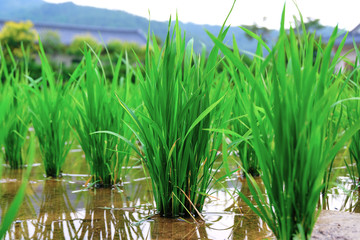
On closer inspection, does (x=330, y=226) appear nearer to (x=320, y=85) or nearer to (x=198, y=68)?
(x=320, y=85)

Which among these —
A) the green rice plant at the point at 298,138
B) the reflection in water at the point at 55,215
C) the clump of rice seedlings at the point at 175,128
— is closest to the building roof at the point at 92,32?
the reflection in water at the point at 55,215

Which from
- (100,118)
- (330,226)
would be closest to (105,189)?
(100,118)

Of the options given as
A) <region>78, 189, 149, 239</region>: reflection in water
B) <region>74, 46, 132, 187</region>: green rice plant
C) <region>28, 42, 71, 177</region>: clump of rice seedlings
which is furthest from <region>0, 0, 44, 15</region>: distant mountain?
<region>78, 189, 149, 239</region>: reflection in water

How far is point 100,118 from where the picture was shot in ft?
4.85

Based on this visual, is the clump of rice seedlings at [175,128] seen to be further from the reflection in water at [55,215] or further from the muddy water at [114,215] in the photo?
the reflection in water at [55,215]

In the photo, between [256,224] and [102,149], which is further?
[102,149]

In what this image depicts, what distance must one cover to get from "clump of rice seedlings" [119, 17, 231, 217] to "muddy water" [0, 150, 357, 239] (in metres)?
0.07

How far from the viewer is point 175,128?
41.0 inches

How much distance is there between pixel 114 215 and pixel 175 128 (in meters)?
0.34

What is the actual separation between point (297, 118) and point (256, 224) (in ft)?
1.45

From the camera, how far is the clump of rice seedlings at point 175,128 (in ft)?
3.37

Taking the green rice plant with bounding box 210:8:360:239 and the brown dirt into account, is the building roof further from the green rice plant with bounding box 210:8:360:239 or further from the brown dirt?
the green rice plant with bounding box 210:8:360:239

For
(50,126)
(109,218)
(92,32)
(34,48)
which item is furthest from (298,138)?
(92,32)

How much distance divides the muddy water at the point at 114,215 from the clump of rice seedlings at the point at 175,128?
0.07 metres
